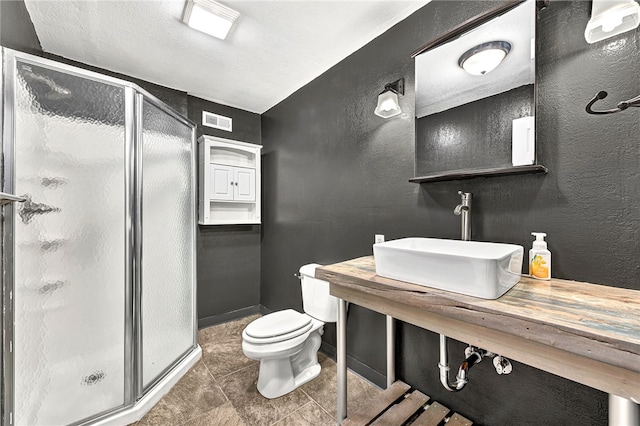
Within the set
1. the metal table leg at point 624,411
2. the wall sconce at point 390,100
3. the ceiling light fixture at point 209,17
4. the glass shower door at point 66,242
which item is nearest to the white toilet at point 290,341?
the glass shower door at point 66,242

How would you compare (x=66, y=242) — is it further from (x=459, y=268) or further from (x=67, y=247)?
(x=459, y=268)

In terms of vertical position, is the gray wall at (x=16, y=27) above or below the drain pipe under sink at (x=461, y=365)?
above

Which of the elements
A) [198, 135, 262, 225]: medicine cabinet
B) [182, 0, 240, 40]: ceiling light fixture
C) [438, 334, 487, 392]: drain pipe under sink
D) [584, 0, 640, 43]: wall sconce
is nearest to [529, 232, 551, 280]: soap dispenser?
[438, 334, 487, 392]: drain pipe under sink

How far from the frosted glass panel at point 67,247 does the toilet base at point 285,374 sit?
79 cm

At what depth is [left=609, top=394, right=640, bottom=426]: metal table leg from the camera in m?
0.59

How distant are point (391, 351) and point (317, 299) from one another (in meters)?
0.61

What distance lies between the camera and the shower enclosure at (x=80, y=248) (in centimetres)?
120

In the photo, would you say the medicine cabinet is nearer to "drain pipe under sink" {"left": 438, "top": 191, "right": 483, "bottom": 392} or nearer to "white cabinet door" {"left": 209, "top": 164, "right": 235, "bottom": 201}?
"white cabinet door" {"left": 209, "top": 164, "right": 235, "bottom": 201}

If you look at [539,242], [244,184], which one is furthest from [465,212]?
[244,184]

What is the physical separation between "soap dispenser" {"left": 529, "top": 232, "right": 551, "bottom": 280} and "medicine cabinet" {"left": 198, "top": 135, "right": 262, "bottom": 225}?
233cm

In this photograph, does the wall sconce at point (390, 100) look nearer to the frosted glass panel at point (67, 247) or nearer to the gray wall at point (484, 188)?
the gray wall at point (484, 188)

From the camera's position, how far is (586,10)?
3.24 ft

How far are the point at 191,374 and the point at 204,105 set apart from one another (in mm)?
2329

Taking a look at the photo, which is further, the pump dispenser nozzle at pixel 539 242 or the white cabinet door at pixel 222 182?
the white cabinet door at pixel 222 182
